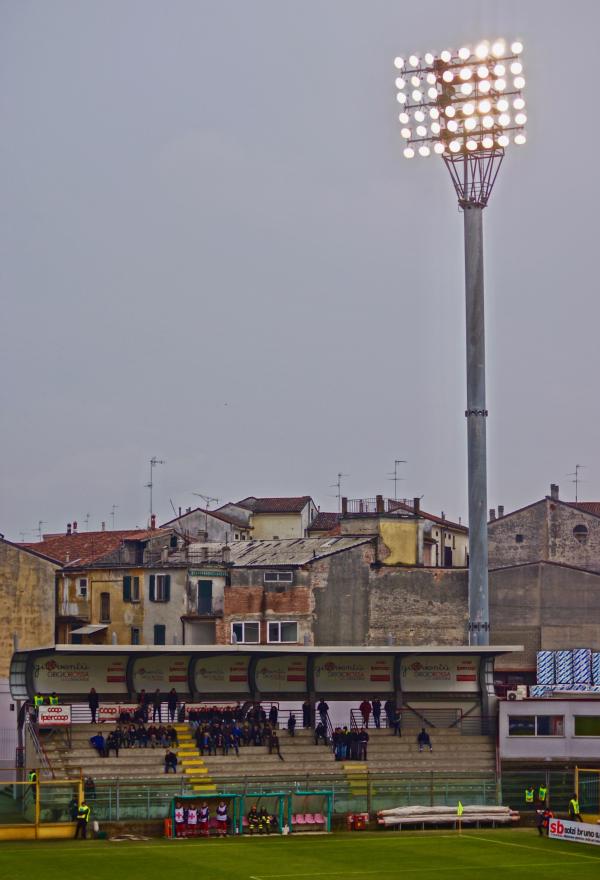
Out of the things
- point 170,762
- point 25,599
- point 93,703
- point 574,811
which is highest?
point 25,599

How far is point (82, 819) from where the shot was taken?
52.3m

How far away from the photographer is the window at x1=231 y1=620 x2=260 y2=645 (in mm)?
85625

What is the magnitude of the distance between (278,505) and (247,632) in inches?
1107

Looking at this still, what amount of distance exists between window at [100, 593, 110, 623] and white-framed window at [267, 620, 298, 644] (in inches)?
484

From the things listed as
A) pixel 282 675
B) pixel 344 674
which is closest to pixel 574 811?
pixel 344 674

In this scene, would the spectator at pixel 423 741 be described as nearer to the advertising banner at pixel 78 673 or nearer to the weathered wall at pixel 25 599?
the advertising banner at pixel 78 673

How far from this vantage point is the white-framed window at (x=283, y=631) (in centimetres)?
8538

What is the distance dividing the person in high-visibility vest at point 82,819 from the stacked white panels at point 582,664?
38.2m

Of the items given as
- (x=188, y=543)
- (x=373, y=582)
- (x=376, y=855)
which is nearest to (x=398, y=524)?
(x=373, y=582)

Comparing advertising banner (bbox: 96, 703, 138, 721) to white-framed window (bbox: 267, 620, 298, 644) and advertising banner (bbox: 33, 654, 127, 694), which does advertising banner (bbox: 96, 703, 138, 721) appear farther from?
white-framed window (bbox: 267, 620, 298, 644)

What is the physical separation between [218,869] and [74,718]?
768 inches

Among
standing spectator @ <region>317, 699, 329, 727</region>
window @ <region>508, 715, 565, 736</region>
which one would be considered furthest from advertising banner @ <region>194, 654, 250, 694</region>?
window @ <region>508, 715, 565, 736</region>

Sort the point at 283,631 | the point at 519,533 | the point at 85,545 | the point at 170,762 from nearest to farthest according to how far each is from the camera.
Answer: the point at 170,762
the point at 283,631
the point at 519,533
the point at 85,545

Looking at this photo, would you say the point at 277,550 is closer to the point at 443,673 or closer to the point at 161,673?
the point at 443,673
